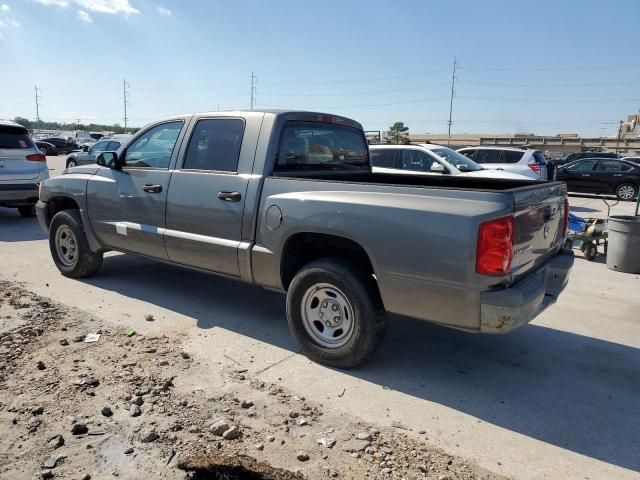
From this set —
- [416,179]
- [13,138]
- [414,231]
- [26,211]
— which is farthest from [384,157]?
[414,231]

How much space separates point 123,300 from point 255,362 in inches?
86.1

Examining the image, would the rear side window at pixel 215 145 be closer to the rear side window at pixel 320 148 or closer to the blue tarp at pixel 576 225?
the rear side window at pixel 320 148

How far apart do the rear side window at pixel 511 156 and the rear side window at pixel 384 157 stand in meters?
5.71

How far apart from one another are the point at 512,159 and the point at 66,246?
13451mm

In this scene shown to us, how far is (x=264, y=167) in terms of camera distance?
435 cm

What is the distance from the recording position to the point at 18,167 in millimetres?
9969

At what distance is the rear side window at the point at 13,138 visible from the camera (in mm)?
9906

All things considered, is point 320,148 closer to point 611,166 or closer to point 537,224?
point 537,224

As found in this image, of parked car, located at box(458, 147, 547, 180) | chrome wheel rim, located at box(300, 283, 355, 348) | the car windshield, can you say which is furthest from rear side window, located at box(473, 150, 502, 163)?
chrome wheel rim, located at box(300, 283, 355, 348)

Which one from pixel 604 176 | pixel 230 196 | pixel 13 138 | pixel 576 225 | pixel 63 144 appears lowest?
pixel 576 225

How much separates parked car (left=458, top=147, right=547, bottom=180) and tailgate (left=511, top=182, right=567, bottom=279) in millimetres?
11185

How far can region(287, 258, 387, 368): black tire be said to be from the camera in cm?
375

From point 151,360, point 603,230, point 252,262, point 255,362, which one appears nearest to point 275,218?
point 252,262

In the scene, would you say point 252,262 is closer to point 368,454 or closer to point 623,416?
point 368,454
